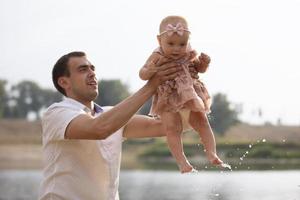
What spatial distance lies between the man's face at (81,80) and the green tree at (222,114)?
80.0 meters

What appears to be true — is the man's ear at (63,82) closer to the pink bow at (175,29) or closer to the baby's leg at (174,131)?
the baby's leg at (174,131)

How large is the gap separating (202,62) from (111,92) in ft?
322

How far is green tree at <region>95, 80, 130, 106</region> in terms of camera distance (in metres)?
101

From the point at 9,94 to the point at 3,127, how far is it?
2135 cm

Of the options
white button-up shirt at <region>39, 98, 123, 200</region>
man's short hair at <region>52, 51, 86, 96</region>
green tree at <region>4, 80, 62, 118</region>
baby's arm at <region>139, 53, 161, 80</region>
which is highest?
baby's arm at <region>139, 53, 161, 80</region>

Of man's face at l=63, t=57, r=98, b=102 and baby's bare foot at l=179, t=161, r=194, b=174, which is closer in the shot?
baby's bare foot at l=179, t=161, r=194, b=174

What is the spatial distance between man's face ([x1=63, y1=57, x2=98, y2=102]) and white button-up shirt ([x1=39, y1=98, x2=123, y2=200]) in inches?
2.9

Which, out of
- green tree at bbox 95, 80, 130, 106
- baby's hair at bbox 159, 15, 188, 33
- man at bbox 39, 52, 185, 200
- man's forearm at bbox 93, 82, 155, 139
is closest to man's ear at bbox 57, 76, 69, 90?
man at bbox 39, 52, 185, 200

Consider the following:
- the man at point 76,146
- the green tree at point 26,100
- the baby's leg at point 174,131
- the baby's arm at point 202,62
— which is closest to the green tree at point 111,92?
the green tree at point 26,100

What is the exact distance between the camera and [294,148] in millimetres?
70125

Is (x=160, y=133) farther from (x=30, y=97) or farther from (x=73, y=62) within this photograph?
(x=30, y=97)

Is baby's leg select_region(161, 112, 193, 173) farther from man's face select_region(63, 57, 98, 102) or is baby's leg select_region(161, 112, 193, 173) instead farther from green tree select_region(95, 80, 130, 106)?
green tree select_region(95, 80, 130, 106)

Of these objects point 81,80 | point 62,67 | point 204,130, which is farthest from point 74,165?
point 204,130

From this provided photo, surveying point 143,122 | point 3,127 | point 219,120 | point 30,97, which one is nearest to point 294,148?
point 219,120
